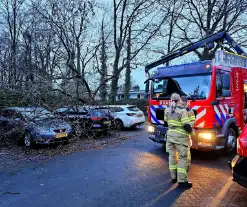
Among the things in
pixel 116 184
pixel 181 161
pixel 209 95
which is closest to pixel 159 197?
pixel 181 161

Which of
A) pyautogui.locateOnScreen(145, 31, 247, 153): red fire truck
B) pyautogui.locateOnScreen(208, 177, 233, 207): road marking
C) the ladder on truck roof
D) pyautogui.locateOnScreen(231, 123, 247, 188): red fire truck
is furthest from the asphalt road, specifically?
the ladder on truck roof

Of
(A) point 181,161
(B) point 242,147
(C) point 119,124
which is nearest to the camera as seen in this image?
(B) point 242,147

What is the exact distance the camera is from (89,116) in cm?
1017

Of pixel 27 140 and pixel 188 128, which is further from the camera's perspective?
pixel 27 140

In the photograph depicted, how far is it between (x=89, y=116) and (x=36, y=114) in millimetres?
2464

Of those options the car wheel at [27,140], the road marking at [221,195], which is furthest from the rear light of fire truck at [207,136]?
the car wheel at [27,140]

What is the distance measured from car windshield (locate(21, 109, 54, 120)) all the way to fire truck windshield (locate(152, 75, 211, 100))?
13.5 feet

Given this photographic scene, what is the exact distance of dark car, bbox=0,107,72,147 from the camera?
8.05 m

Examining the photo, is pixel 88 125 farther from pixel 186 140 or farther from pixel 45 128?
pixel 186 140

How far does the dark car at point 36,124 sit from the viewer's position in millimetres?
8047

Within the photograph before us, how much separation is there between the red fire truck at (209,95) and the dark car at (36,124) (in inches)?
137

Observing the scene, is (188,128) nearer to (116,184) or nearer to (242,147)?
(242,147)

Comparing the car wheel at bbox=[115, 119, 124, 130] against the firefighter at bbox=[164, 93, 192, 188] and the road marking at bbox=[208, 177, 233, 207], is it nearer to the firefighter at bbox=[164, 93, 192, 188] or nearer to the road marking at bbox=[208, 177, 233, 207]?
the firefighter at bbox=[164, 93, 192, 188]

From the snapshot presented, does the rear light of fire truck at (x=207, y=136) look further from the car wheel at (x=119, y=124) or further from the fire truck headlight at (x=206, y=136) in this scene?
the car wheel at (x=119, y=124)
